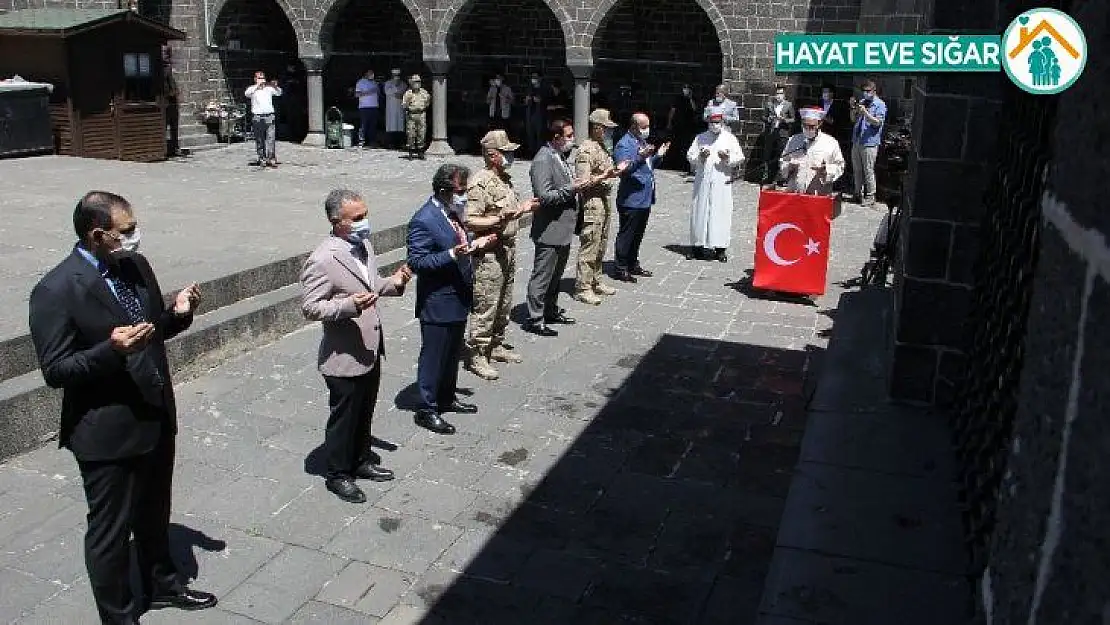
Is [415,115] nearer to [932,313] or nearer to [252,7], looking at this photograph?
[252,7]

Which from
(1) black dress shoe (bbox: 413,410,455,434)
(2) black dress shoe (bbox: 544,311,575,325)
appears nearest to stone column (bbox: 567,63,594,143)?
(2) black dress shoe (bbox: 544,311,575,325)

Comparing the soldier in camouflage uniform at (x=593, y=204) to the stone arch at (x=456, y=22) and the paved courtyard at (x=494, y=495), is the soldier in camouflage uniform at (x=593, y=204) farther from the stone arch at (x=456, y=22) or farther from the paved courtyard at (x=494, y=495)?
the stone arch at (x=456, y=22)

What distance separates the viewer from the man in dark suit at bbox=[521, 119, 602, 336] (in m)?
8.18

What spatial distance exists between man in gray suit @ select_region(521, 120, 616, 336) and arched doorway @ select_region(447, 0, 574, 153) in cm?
1401

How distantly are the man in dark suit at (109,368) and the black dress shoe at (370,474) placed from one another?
1628mm

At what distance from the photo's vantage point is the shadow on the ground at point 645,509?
4.52 metres

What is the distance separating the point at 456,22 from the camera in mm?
20078

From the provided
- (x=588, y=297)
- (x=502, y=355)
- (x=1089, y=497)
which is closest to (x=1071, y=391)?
(x=1089, y=497)

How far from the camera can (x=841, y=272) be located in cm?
1141

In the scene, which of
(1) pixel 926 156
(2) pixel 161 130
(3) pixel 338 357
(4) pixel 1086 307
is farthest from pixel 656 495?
(2) pixel 161 130

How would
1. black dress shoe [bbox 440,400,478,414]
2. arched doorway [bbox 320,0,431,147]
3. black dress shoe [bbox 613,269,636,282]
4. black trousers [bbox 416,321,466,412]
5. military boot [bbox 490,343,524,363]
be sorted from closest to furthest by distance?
black trousers [bbox 416,321,466,412], black dress shoe [bbox 440,400,478,414], military boot [bbox 490,343,524,363], black dress shoe [bbox 613,269,636,282], arched doorway [bbox 320,0,431,147]

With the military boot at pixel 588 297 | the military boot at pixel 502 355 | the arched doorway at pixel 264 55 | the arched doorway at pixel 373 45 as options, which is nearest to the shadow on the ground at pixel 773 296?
the military boot at pixel 588 297

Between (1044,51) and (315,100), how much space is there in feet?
70.4

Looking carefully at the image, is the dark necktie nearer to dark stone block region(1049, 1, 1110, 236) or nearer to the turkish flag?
dark stone block region(1049, 1, 1110, 236)
